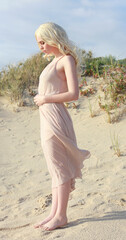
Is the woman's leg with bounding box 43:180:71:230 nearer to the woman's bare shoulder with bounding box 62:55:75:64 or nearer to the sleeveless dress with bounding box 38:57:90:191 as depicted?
the sleeveless dress with bounding box 38:57:90:191

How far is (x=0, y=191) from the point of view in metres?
5.24

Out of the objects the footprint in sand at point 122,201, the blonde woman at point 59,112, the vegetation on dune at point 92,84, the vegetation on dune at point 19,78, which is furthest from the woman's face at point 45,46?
the vegetation on dune at point 19,78

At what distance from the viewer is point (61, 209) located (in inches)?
120

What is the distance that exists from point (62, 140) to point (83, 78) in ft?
22.0

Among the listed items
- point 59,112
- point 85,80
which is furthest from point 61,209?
point 85,80

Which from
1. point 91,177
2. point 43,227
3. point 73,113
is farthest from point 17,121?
point 43,227

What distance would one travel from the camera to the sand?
3163 millimetres

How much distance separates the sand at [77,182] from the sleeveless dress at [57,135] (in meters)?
0.58

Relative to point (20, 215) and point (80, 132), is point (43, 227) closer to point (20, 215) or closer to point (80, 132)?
point (20, 215)

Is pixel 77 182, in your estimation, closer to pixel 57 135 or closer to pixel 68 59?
pixel 57 135

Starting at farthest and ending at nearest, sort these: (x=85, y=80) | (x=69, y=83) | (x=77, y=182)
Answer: (x=85, y=80), (x=77, y=182), (x=69, y=83)

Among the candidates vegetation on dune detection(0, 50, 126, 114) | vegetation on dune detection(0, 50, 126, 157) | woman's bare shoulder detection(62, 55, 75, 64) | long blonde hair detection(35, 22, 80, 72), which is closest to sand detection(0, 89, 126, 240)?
vegetation on dune detection(0, 50, 126, 157)

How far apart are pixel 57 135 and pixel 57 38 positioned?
35.4 inches

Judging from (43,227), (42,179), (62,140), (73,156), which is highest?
(62,140)
